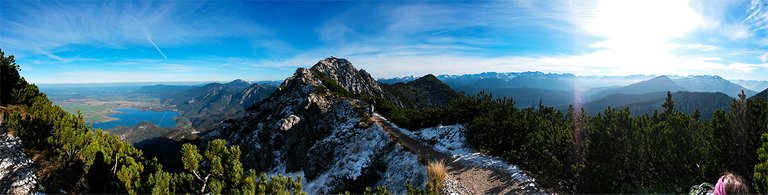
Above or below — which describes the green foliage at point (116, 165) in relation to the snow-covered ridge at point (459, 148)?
above

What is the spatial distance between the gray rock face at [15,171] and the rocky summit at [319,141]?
15487 mm

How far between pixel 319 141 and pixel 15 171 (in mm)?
25828

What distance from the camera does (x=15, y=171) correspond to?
1320 centimetres

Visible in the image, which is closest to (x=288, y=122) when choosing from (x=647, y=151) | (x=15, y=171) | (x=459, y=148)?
(x=459, y=148)

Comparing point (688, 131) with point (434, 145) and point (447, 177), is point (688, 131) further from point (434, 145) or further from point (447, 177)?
point (434, 145)

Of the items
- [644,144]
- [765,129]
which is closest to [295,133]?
[644,144]

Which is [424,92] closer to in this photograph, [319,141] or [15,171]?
[319,141]

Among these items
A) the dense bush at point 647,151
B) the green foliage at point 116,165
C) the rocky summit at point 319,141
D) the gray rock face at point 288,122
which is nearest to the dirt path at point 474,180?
the dense bush at point 647,151

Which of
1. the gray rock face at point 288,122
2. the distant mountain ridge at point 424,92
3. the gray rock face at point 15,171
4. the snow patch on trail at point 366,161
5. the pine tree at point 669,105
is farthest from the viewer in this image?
the distant mountain ridge at point 424,92

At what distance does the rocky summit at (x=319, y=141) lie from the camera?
22884mm

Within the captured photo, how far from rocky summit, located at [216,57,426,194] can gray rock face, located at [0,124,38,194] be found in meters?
15.5

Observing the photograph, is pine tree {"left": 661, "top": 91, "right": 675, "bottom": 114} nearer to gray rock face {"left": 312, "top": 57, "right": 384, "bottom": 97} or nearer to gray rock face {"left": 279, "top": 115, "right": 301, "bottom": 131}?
gray rock face {"left": 279, "top": 115, "right": 301, "bottom": 131}

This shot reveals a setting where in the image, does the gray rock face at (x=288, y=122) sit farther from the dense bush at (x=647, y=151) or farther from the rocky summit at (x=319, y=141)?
the dense bush at (x=647, y=151)

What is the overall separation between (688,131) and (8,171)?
27.1 metres
